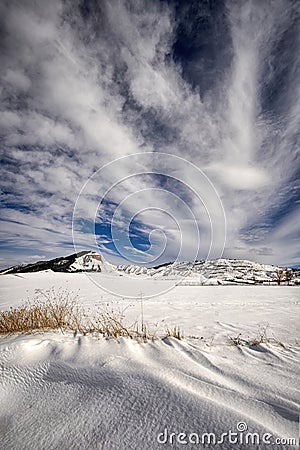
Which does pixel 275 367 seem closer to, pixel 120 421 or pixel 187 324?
pixel 120 421

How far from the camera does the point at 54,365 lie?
2527 millimetres

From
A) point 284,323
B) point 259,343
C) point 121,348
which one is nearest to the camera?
point 121,348

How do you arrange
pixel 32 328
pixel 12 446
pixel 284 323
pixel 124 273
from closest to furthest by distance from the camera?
pixel 12 446, pixel 32 328, pixel 284 323, pixel 124 273

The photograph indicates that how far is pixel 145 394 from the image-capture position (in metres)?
1.85

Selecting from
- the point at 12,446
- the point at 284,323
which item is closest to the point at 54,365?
the point at 12,446

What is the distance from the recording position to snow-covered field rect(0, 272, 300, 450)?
1.43 m

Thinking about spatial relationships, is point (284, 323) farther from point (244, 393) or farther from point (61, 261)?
point (61, 261)

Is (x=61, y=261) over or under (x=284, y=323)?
over

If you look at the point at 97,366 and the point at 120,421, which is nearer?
the point at 120,421

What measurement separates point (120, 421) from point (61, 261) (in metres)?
36.4

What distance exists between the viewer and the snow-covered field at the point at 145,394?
1.43 m

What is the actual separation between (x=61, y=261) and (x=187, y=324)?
33547 mm

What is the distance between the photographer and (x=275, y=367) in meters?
2.53

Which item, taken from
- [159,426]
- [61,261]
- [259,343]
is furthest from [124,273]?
[159,426]
